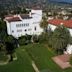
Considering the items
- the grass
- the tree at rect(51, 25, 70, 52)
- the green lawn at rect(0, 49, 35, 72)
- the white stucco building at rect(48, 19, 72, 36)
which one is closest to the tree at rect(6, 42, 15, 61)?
the grass

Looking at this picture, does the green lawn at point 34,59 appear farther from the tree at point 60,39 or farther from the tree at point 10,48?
the tree at point 60,39

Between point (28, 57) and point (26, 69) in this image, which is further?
point (28, 57)

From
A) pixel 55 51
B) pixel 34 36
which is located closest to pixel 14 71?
pixel 55 51

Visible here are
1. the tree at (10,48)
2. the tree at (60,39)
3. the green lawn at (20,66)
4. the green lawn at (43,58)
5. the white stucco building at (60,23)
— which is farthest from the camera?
the white stucco building at (60,23)

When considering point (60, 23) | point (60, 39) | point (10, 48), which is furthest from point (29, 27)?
point (60, 39)

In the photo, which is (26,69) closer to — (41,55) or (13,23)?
(41,55)

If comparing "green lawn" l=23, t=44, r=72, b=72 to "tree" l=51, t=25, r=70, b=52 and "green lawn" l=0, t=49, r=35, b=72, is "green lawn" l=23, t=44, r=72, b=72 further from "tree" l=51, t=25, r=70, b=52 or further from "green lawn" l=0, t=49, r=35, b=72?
"tree" l=51, t=25, r=70, b=52

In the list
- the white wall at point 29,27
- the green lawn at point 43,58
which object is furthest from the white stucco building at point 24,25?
the green lawn at point 43,58

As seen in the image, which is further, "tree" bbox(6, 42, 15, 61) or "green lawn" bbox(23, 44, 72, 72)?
"tree" bbox(6, 42, 15, 61)
